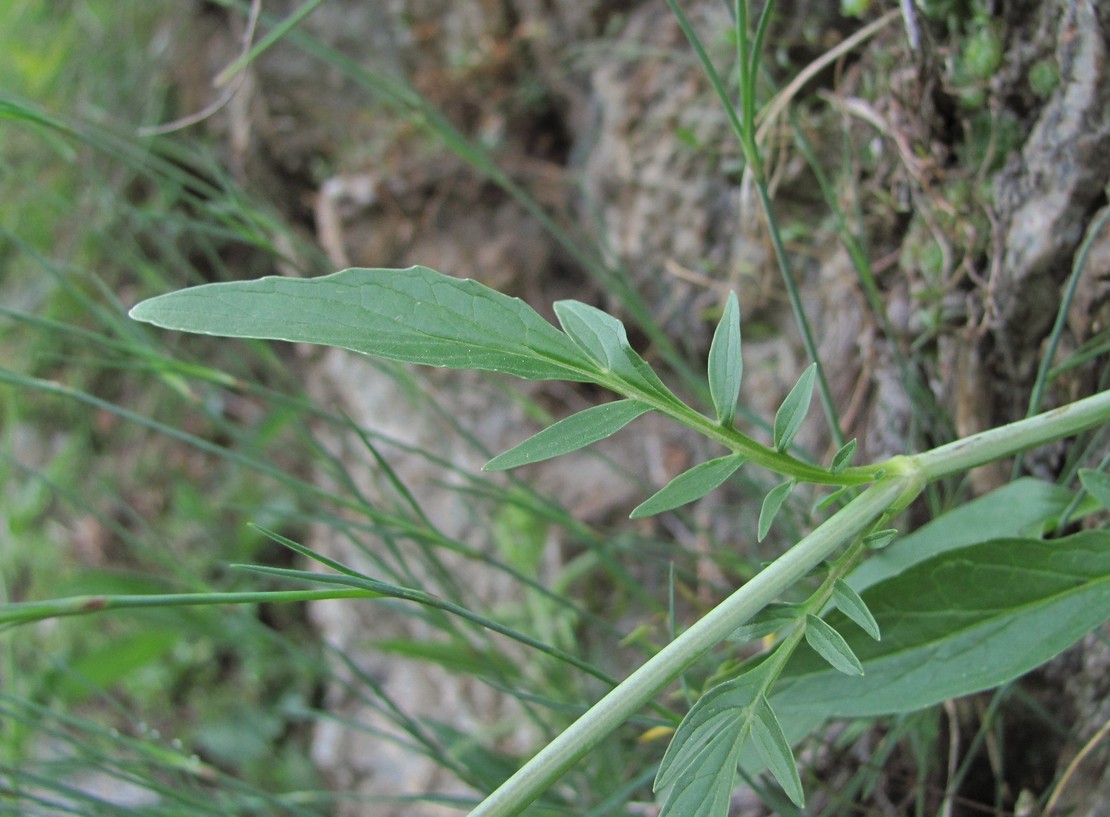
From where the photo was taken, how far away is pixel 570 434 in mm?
377

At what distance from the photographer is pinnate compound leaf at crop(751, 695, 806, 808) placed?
33cm

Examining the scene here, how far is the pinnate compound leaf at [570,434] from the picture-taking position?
37 cm

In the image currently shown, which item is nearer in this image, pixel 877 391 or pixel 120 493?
pixel 877 391

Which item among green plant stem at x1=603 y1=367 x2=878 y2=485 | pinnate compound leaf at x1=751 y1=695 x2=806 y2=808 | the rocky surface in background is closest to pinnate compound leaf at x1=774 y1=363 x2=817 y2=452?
green plant stem at x1=603 y1=367 x2=878 y2=485

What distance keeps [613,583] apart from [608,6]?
70 cm

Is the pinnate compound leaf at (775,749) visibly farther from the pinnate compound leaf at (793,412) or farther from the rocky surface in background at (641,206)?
the rocky surface in background at (641,206)

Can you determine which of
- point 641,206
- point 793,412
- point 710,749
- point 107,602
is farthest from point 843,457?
point 641,206

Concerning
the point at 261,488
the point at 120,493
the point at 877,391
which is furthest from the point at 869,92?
the point at 120,493

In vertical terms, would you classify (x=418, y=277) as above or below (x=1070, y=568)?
above

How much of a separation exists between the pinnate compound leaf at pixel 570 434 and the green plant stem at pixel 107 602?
0.27 feet

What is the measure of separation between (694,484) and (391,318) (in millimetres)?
153

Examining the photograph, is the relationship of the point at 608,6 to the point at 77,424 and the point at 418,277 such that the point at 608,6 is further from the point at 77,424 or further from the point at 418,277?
the point at 77,424

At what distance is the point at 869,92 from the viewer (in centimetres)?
70

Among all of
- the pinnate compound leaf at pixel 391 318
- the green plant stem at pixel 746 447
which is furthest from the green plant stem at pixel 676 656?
the pinnate compound leaf at pixel 391 318
